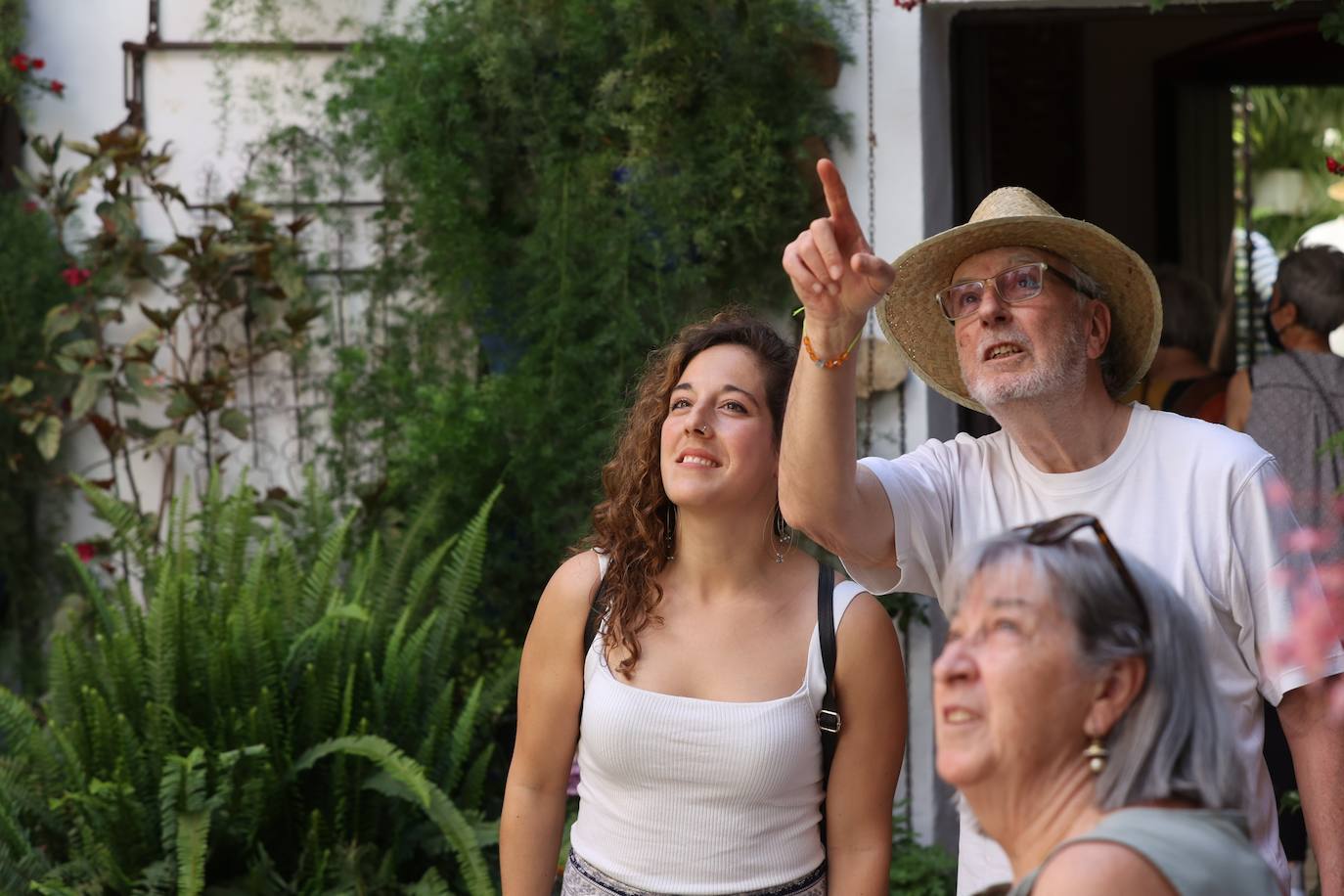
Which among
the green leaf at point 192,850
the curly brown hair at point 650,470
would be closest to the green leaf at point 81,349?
the green leaf at point 192,850

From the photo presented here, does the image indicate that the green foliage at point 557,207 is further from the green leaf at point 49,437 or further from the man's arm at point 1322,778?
the man's arm at point 1322,778

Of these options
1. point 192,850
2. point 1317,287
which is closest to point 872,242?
point 1317,287

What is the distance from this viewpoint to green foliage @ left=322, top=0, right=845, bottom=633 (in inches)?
165

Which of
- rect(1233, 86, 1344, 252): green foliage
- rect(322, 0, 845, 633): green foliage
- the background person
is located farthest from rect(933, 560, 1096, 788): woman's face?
rect(1233, 86, 1344, 252): green foliage

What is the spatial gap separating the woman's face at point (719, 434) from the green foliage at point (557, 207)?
1.62m

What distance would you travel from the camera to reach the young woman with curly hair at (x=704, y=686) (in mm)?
2309

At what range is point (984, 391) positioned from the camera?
224 centimetres

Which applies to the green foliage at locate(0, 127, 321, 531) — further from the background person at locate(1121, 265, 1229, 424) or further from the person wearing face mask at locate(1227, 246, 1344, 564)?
the person wearing face mask at locate(1227, 246, 1344, 564)

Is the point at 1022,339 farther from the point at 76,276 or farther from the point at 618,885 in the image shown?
the point at 76,276

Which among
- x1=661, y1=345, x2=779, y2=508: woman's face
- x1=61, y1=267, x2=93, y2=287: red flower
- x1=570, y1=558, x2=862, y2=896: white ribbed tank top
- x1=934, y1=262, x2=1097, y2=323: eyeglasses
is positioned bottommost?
x1=570, y1=558, x2=862, y2=896: white ribbed tank top

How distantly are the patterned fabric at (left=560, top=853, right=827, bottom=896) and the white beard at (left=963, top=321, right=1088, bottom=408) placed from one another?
31.8 inches

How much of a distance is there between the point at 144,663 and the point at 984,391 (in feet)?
8.18

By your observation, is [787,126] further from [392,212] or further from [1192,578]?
[1192,578]

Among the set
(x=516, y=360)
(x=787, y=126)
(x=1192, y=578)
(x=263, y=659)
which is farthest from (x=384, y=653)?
(x=1192, y=578)
